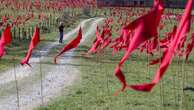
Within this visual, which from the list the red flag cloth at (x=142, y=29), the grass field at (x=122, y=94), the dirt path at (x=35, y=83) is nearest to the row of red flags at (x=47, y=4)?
the dirt path at (x=35, y=83)

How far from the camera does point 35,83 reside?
1669 cm

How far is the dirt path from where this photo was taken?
1356 cm

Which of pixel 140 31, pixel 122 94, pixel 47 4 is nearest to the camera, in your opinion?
pixel 140 31

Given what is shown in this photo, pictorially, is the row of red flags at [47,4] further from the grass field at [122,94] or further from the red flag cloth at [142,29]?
the red flag cloth at [142,29]

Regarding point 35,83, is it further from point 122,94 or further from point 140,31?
point 140,31

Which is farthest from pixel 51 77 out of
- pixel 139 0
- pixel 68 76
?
pixel 139 0

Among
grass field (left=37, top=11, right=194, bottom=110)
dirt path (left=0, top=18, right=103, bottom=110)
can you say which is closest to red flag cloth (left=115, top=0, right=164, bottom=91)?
grass field (left=37, top=11, right=194, bottom=110)

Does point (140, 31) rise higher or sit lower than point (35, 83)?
higher

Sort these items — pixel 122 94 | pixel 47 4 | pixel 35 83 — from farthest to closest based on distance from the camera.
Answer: pixel 47 4 < pixel 35 83 < pixel 122 94

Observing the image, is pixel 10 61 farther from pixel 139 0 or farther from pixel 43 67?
pixel 139 0

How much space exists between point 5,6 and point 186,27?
2124 inches

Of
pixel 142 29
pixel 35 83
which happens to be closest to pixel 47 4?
pixel 35 83

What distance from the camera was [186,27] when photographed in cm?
457

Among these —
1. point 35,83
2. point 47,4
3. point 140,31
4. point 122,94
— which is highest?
point 140,31
